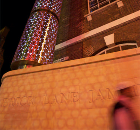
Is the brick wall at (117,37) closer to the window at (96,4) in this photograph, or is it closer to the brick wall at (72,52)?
the brick wall at (72,52)

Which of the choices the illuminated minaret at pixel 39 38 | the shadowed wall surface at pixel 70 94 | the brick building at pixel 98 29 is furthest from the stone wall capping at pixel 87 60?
the brick building at pixel 98 29

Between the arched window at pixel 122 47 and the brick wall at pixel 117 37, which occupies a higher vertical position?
the brick wall at pixel 117 37

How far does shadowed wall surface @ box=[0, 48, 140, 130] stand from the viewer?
1.84m

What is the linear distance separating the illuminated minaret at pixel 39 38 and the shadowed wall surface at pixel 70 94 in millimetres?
918

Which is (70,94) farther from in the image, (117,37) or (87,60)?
(117,37)

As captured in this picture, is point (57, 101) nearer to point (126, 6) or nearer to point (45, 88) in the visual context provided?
point (45, 88)

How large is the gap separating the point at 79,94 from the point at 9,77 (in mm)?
1750

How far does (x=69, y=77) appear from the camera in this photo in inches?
88.4

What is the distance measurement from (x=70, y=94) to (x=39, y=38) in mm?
2319

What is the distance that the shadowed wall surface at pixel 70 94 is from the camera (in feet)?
6.04

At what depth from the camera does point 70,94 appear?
208cm

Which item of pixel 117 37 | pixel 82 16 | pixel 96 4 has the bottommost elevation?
pixel 117 37

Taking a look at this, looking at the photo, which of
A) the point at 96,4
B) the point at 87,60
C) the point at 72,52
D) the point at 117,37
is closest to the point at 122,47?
the point at 117,37

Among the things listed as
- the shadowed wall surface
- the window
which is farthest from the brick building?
the shadowed wall surface
